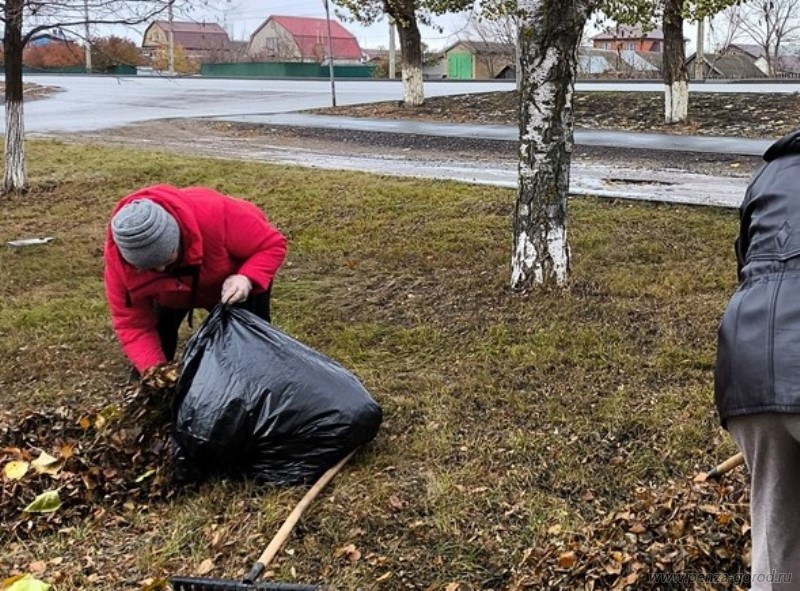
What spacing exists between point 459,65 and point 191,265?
43886 mm

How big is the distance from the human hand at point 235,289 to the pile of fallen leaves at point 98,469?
0.34 m

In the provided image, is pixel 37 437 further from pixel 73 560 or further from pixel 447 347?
pixel 447 347

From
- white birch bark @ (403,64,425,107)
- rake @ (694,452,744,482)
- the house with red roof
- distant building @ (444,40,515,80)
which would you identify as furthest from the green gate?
rake @ (694,452,744,482)

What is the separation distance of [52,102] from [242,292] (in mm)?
21934

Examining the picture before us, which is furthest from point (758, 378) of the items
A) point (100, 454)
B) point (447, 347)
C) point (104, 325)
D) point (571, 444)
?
point (104, 325)

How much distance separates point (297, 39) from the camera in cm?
5747

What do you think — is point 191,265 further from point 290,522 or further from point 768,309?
point 768,309

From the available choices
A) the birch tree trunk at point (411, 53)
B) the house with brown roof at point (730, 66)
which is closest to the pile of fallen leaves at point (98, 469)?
the birch tree trunk at point (411, 53)

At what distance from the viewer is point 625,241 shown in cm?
607

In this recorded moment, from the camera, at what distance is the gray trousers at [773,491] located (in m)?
1.46

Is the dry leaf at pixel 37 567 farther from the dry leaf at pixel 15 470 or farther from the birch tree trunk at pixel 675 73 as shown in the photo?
the birch tree trunk at pixel 675 73

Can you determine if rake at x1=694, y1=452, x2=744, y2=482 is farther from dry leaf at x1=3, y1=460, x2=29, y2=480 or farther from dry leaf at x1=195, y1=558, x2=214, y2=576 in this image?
dry leaf at x1=3, y1=460, x2=29, y2=480

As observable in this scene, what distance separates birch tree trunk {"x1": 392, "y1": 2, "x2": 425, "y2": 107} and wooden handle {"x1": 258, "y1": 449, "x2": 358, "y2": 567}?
15586 millimetres

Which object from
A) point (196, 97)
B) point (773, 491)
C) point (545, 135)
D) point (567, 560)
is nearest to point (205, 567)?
point (567, 560)
